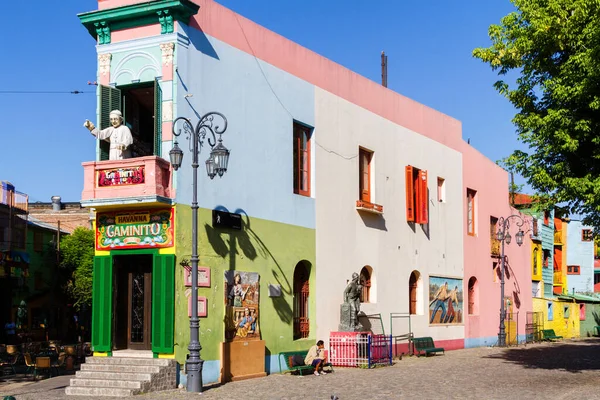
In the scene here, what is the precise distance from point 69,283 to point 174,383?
23529mm

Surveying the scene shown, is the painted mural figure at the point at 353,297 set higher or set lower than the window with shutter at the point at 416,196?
lower

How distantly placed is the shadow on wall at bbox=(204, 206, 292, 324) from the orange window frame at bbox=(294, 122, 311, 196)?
2662mm

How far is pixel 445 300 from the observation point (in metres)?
30.7

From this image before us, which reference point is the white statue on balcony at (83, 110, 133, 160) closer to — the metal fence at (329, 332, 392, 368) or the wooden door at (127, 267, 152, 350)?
the wooden door at (127, 267, 152, 350)

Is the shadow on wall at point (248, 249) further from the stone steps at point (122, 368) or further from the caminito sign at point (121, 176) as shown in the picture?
the stone steps at point (122, 368)

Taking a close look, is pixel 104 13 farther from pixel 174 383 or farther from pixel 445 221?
pixel 445 221

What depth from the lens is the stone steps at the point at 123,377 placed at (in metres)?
16.7

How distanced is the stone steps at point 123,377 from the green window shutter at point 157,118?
4810 millimetres

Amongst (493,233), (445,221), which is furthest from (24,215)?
(493,233)

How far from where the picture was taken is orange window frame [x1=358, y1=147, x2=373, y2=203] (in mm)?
26094

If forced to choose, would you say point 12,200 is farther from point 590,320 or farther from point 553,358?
point 590,320

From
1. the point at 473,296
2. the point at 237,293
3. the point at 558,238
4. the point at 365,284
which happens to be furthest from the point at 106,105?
the point at 558,238

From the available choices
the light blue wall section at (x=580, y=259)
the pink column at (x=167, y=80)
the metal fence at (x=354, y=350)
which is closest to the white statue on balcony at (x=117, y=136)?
the pink column at (x=167, y=80)

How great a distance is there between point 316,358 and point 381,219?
7450mm
